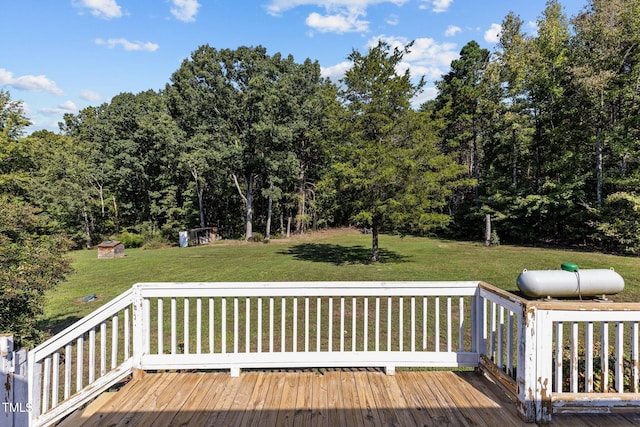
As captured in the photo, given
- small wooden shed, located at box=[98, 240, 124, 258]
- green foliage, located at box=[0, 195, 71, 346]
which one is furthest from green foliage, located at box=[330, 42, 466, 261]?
small wooden shed, located at box=[98, 240, 124, 258]

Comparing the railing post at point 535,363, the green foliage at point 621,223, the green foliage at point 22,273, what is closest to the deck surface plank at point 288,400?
the railing post at point 535,363

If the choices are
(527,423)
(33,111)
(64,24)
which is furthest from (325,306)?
(33,111)

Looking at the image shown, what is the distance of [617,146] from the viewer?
14680 mm

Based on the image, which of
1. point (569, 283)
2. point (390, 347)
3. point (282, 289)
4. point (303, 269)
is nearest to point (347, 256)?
point (303, 269)

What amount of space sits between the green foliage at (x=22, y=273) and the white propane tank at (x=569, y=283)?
7.97m

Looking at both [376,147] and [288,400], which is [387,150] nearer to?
[376,147]

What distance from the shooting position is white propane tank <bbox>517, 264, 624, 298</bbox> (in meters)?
6.37

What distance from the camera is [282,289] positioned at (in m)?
3.00

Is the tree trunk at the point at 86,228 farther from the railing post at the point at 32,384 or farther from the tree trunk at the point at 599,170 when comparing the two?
the tree trunk at the point at 599,170

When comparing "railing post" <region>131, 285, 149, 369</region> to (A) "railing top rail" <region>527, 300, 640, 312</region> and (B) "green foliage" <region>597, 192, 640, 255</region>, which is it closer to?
(A) "railing top rail" <region>527, 300, 640, 312</region>

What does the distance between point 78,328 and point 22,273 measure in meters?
2.10

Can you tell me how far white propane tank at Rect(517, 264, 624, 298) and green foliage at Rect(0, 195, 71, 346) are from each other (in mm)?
7972

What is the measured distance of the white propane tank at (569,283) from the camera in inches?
251

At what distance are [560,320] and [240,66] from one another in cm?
2278
